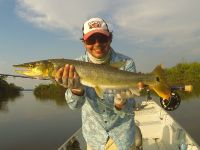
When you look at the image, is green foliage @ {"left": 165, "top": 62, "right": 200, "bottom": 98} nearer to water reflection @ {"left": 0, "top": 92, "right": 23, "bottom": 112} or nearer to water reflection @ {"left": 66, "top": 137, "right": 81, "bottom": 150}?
water reflection @ {"left": 0, "top": 92, "right": 23, "bottom": 112}

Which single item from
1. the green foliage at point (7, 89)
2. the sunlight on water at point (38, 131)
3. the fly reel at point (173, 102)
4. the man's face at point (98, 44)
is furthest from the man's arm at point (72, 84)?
the green foliage at point (7, 89)

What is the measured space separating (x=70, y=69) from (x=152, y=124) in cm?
730

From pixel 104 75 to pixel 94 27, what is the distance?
702 millimetres

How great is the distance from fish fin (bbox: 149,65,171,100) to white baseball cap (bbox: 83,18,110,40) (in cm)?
88

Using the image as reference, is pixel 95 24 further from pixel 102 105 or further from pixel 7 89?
pixel 7 89

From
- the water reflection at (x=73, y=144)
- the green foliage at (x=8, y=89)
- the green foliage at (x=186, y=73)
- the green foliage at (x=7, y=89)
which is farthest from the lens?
the green foliage at (x=7, y=89)

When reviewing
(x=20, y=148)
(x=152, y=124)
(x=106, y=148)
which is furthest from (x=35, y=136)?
(x=106, y=148)

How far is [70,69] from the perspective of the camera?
483cm

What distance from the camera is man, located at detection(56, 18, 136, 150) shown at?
5.08 m

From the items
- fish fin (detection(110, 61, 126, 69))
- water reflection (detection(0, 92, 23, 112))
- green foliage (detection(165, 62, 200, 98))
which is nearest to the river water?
water reflection (detection(0, 92, 23, 112))

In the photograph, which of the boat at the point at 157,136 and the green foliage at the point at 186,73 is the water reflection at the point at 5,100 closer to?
the green foliage at the point at 186,73

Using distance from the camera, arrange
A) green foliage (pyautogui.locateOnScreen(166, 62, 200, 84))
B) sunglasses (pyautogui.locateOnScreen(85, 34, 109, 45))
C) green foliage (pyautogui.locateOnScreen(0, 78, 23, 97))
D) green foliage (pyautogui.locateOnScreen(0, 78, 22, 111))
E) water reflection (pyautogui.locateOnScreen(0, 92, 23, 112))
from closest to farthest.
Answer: sunglasses (pyautogui.locateOnScreen(85, 34, 109, 45)), water reflection (pyautogui.locateOnScreen(0, 92, 23, 112)), green foliage (pyautogui.locateOnScreen(166, 62, 200, 84)), green foliage (pyautogui.locateOnScreen(0, 78, 22, 111)), green foliage (pyautogui.locateOnScreen(0, 78, 23, 97))

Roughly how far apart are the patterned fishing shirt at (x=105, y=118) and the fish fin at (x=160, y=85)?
50cm

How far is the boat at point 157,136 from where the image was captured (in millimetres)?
8828
